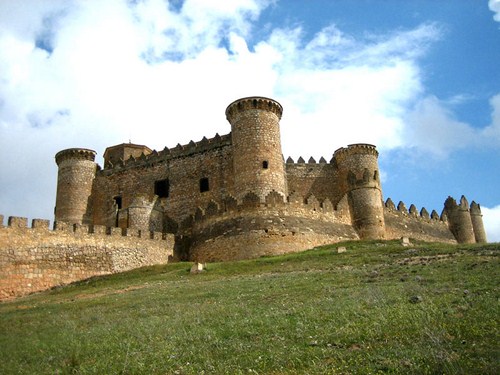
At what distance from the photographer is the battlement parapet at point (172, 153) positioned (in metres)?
36.9

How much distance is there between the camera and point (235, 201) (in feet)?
101

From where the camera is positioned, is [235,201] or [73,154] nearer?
[235,201]

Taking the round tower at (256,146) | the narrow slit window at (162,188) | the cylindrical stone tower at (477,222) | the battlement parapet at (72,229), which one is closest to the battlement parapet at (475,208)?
the cylindrical stone tower at (477,222)

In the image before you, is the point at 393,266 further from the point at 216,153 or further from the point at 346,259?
the point at 216,153

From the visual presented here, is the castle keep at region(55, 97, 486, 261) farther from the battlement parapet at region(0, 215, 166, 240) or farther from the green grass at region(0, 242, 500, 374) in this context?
the green grass at region(0, 242, 500, 374)

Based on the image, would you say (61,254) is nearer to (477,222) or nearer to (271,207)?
(271,207)

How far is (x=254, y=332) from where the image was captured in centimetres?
1018

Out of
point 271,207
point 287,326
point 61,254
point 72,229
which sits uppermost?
point 271,207

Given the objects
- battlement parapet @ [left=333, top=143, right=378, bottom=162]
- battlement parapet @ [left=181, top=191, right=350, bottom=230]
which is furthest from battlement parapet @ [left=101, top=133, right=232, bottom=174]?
battlement parapet @ [left=333, top=143, right=378, bottom=162]

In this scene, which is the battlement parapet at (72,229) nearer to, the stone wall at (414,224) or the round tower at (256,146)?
the round tower at (256,146)

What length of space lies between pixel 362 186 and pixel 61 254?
60.6 feet

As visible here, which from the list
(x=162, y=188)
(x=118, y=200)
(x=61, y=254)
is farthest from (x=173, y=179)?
(x=61, y=254)

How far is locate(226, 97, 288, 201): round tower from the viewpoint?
3184 centimetres

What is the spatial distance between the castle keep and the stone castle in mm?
69
